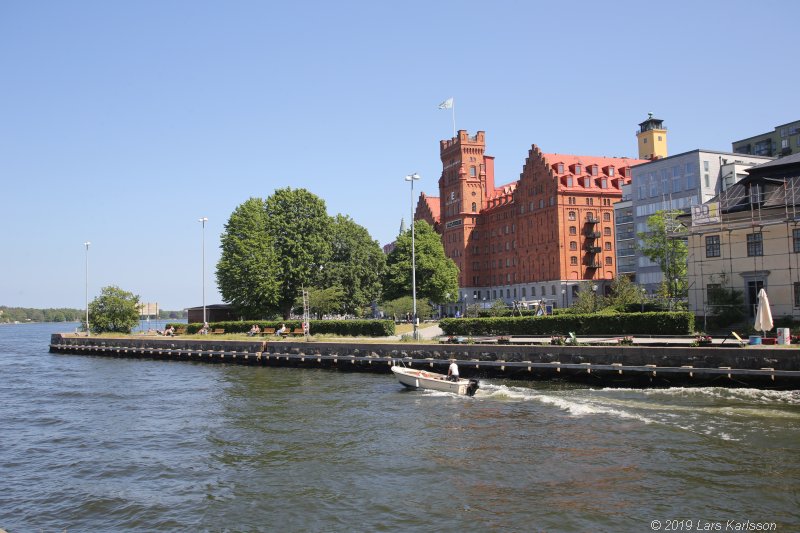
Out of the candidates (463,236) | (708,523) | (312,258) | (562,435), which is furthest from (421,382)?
(463,236)

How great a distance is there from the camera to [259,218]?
9131 cm

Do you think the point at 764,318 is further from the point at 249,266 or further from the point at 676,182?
the point at 676,182

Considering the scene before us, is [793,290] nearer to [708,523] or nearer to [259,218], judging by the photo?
[708,523]

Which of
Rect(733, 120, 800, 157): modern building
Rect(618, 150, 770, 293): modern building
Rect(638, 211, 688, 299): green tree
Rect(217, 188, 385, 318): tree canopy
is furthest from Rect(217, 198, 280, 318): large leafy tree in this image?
Rect(733, 120, 800, 157): modern building

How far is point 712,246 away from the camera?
183 feet

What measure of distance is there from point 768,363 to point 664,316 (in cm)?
1445

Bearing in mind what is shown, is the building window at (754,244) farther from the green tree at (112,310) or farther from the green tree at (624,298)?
the green tree at (112,310)

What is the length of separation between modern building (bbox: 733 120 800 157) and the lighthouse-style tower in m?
54.1

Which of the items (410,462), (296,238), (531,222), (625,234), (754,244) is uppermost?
(531,222)

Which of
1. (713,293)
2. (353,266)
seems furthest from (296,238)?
(713,293)

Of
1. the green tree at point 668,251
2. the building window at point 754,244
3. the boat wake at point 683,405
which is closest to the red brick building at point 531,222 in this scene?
the green tree at point 668,251

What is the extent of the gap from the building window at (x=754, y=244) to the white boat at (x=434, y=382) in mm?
28540

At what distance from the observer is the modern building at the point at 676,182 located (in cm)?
9481

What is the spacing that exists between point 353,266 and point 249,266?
16.6m
